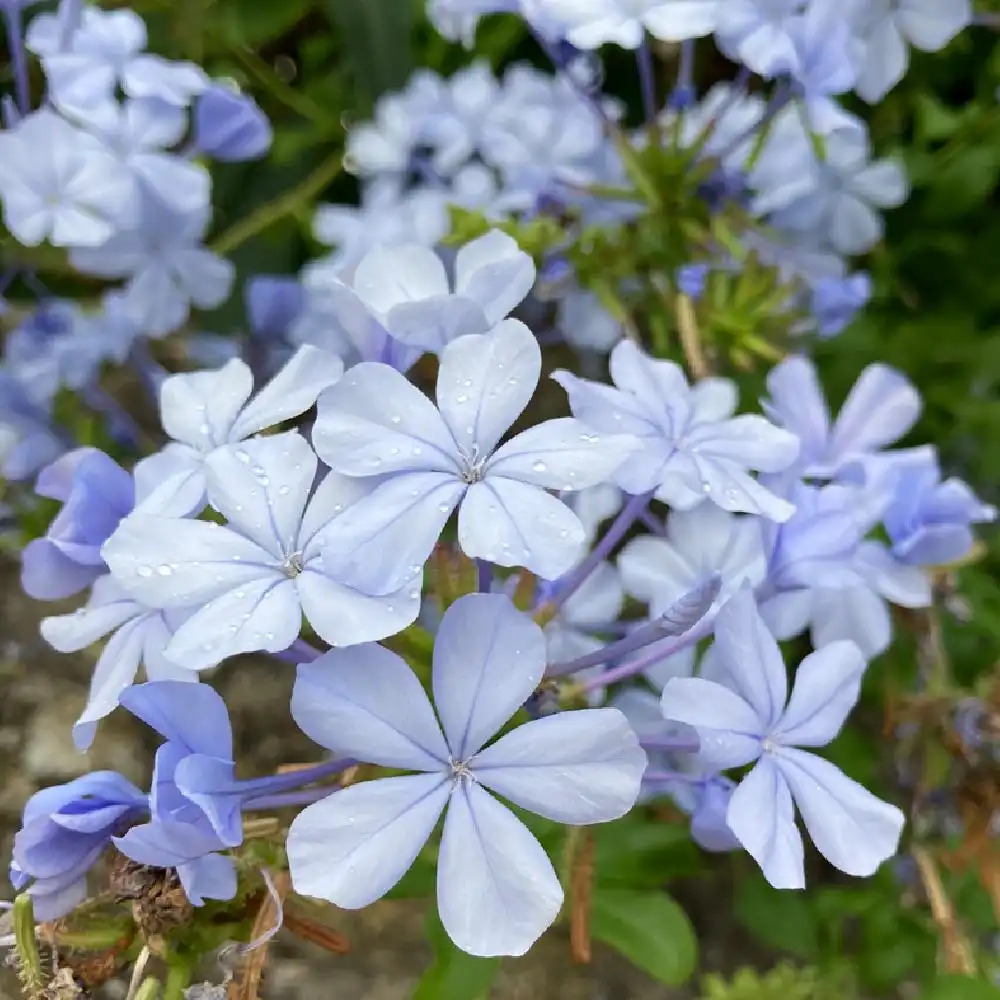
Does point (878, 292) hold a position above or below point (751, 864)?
above

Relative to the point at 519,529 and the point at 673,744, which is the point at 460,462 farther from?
the point at 673,744

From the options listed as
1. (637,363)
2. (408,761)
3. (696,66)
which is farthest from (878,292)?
(408,761)

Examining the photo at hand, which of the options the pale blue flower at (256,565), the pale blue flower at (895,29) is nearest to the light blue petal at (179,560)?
the pale blue flower at (256,565)

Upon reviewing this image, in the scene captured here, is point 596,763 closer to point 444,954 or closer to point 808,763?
point 808,763

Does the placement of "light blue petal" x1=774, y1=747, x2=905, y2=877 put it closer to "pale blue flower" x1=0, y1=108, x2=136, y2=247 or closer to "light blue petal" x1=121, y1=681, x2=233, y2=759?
"light blue petal" x1=121, y1=681, x2=233, y2=759

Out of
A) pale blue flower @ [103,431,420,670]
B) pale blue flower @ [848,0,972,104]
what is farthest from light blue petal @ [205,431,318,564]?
pale blue flower @ [848,0,972,104]

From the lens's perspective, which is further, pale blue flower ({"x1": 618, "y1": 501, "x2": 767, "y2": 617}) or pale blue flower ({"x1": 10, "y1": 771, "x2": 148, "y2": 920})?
pale blue flower ({"x1": 618, "y1": 501, "x2": 767, "y2": 617})
